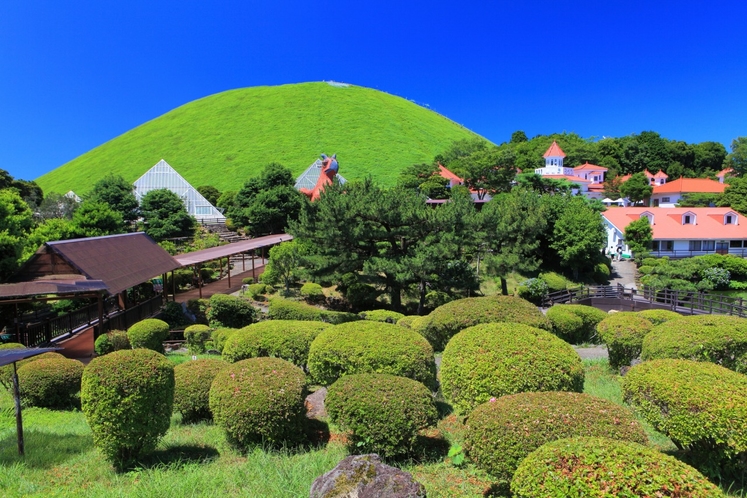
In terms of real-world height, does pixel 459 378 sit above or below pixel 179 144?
below

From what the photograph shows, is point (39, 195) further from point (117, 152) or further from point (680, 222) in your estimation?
point (680, 222)

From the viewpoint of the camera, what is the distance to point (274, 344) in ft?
30.0

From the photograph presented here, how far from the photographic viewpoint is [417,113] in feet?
355

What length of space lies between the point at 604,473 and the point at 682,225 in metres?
44.3

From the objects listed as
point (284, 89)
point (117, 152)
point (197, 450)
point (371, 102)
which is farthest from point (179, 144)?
point (197, 450)

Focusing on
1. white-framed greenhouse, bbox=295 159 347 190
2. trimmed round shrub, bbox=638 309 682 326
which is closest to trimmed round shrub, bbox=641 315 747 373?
trimmed round shrub, bbox=638 309 682 326

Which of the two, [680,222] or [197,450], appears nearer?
[197,450]

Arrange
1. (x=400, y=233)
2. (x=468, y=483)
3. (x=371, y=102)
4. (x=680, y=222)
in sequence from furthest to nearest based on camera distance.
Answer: (x=371, y=102) < (x=680, y=222) < (x=400, y=233) < (x=468, y=483)

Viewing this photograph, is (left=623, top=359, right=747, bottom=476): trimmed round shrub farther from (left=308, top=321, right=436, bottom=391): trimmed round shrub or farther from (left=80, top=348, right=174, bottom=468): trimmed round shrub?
(left=80, top=348, right=174, bottom=468): trimmed round shrub

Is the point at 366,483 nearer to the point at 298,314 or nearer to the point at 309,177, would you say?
the point at 298,314

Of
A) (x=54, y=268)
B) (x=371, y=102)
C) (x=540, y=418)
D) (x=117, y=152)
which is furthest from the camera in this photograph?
(x=371, y=102)

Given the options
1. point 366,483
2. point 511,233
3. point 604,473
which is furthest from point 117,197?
point 604,473

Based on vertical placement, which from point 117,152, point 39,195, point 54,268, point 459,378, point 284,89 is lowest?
point 459,378

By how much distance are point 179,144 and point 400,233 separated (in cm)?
7513
